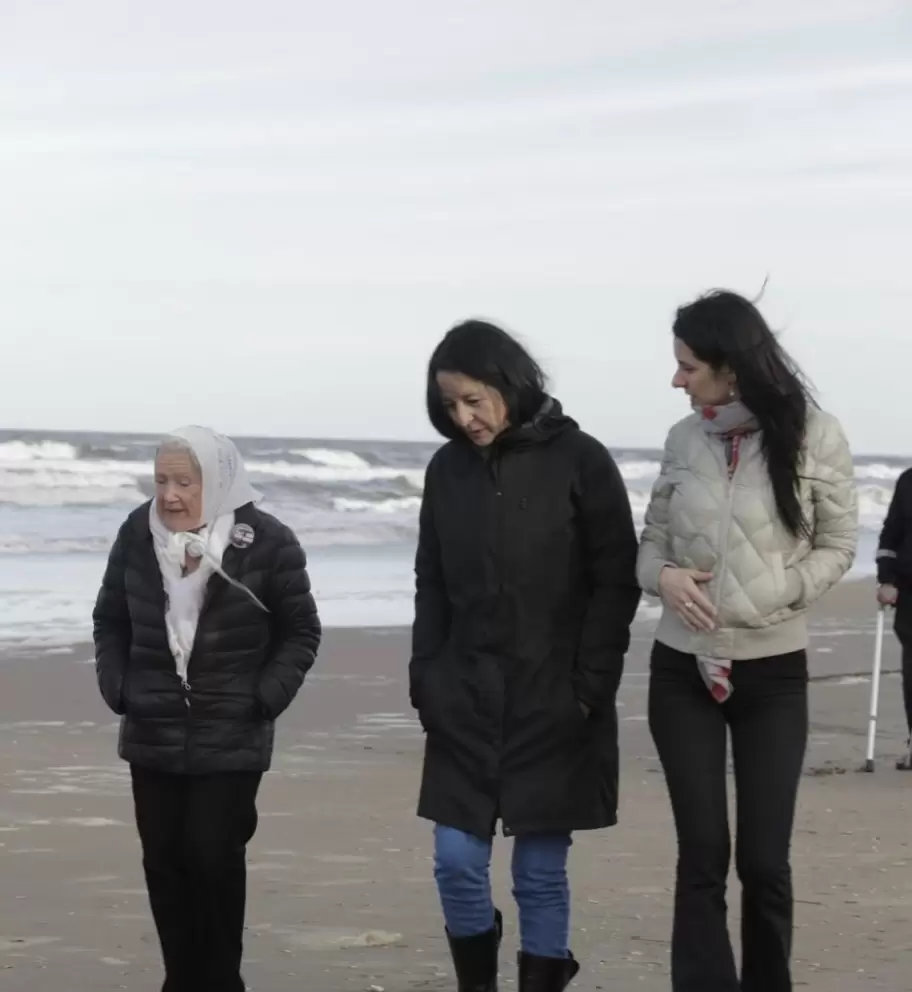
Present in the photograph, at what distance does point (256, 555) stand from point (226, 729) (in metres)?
0.44

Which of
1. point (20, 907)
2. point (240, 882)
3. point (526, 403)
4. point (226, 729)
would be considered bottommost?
point (20, 907)

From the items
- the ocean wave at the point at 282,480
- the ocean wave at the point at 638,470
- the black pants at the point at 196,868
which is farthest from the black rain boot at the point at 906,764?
the ocean wave at the point at 638,470

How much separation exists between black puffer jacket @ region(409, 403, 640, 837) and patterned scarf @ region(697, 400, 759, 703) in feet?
0.89

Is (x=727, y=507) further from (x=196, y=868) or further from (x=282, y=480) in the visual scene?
(x=282, y=480)

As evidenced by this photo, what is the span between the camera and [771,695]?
444 cm

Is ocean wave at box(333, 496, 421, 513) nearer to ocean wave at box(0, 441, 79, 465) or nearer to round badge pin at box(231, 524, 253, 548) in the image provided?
ocean wave at box(0, 441, 79, 465)

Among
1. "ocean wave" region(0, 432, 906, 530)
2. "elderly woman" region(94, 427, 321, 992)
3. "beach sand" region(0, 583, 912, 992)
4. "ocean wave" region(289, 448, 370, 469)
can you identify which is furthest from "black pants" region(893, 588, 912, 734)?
"ocean wave" region(289, 448, 370, 469)

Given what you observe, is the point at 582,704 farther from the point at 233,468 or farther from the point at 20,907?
the point at 20,907

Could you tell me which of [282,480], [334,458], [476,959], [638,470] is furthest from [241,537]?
[638,470]

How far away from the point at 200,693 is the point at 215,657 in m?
0.10

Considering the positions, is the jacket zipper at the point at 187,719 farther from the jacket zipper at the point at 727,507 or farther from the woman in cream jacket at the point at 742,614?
the jacket zipper at the point at 727,507

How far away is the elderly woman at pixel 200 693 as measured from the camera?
4723 millimetres

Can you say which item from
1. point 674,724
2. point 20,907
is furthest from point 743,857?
point 20,907

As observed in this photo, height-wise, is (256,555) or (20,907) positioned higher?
(256,555)
